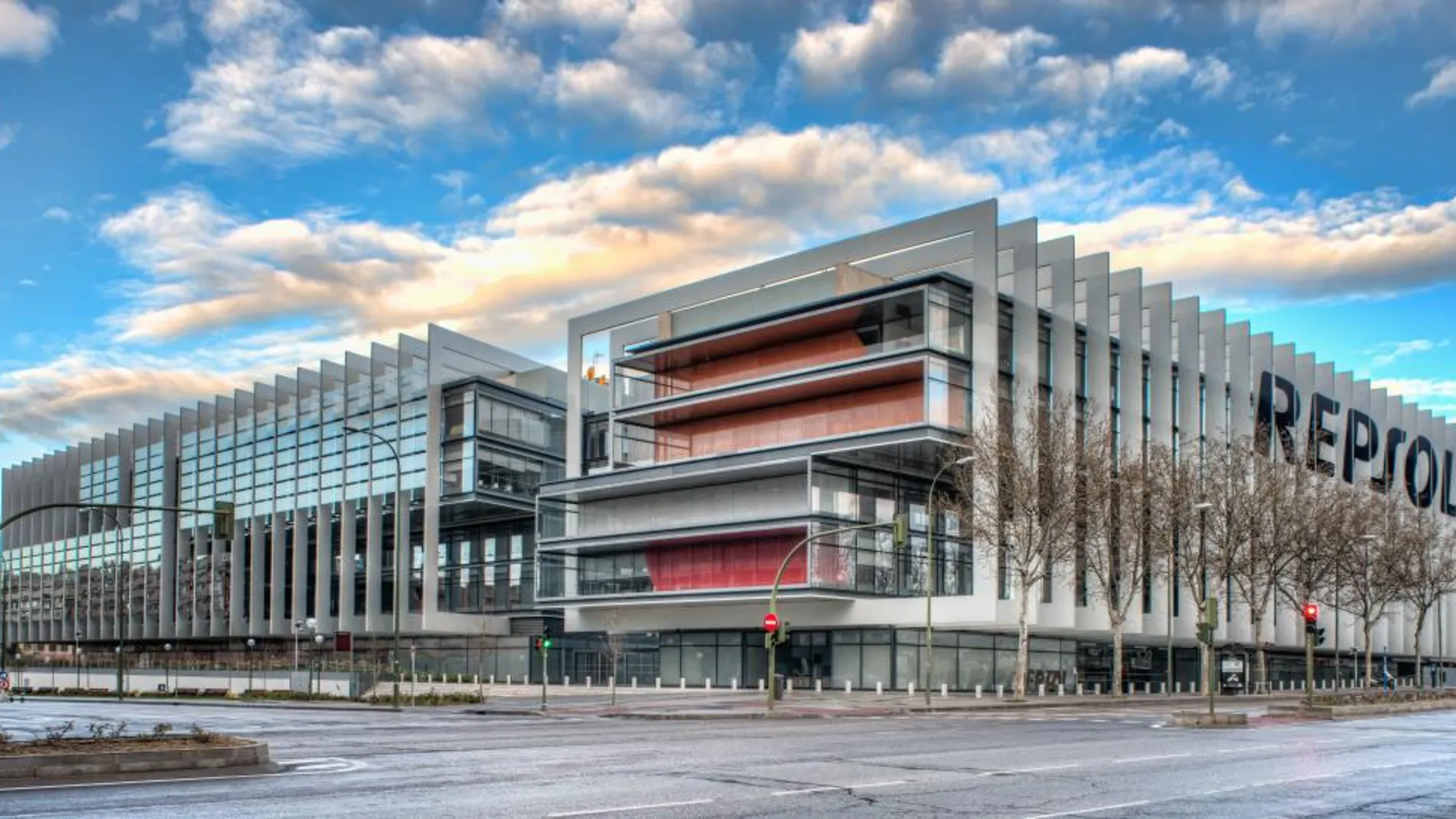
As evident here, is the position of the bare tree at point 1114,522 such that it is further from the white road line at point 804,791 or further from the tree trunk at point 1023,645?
the white road line at point 804,791

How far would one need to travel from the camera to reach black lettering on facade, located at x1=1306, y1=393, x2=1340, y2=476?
84.2 m

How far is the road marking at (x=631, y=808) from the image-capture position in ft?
47.3

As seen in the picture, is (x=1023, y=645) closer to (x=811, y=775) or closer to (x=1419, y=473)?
(x=811, y=775)

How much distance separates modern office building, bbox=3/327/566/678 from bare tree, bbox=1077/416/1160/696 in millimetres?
34418

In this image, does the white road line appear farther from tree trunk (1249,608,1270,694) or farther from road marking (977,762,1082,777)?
tree trunk (1249,608,1270,694)

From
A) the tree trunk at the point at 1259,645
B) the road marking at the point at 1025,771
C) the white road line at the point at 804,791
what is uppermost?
the white road line at the point at 804,791

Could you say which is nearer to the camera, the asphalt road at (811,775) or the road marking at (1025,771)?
the asphalt road at (811,775)

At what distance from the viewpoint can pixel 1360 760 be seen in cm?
2325

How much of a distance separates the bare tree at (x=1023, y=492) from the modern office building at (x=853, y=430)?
1351mm

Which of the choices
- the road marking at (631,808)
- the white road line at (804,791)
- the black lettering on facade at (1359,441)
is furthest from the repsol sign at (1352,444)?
the road marking at (631,808)

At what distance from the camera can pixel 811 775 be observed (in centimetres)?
1933

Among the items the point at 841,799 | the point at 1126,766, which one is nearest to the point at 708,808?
the point at 841,799

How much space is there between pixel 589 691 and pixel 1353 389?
59.0m

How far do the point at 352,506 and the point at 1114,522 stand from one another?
51270mm
